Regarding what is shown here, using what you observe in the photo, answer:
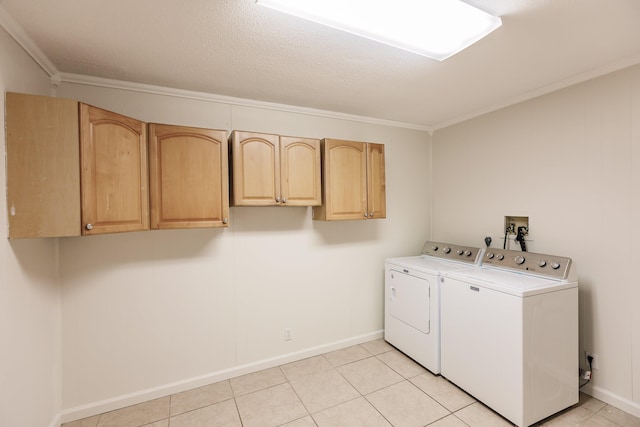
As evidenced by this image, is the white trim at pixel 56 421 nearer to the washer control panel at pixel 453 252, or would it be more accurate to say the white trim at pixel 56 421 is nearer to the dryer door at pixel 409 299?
the dryer door at pixel 409 299

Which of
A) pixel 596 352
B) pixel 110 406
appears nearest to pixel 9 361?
pixel 110 406

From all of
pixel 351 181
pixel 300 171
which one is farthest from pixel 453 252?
pixel 300 171

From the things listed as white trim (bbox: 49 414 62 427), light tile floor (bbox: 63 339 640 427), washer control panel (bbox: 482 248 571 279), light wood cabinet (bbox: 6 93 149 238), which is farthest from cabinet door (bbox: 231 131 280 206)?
washer control panel (bbox: 482 248 571 279)

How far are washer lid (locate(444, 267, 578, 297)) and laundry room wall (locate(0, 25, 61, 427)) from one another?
2.84 metres

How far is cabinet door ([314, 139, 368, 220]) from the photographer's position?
8.73 feet

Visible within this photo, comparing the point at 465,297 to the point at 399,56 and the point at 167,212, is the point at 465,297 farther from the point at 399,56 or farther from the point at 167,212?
the point at 167,212

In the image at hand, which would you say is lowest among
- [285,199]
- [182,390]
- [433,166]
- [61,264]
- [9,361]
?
[182,390]

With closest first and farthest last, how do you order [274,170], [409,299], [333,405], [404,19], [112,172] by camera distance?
[404,19], [112,172], [333,405], [274,170], [409,299]

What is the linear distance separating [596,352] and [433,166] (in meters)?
2.27

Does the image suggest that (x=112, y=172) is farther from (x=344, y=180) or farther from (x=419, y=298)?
(x=419, y=298)

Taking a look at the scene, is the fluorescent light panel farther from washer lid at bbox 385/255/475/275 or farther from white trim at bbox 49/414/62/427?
white trim at bbox 49/414/62/427

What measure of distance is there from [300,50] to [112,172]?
139 centimetres

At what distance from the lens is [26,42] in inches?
64.7

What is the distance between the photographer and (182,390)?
2393 millimetres
